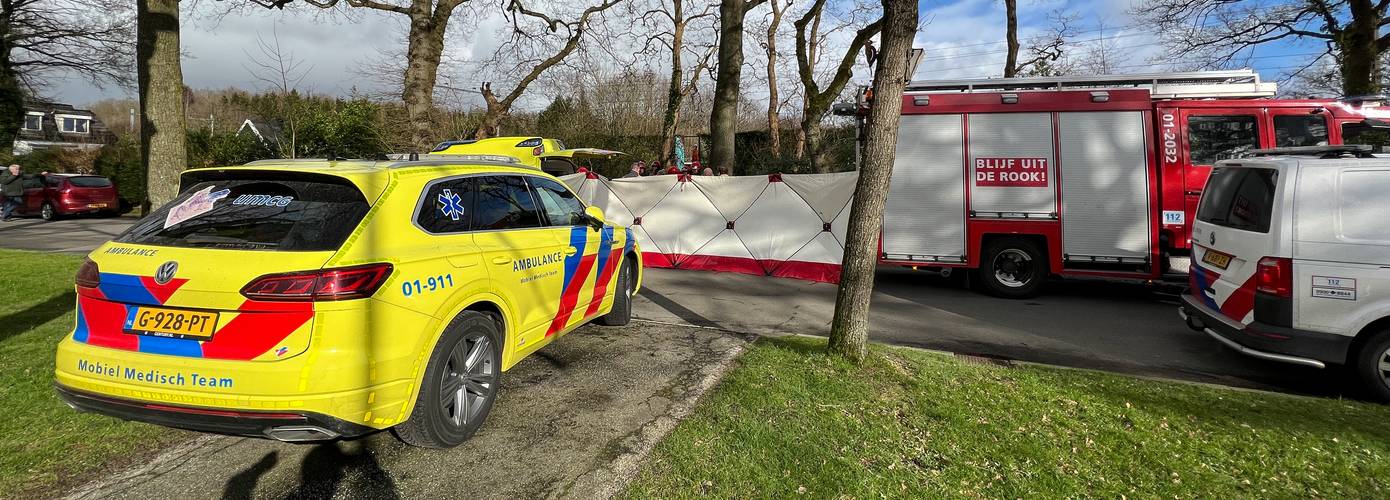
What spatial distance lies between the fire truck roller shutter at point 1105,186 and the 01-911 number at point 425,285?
755cm

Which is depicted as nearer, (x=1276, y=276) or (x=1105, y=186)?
(x=1276, y=276)

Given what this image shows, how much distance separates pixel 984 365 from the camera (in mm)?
4957

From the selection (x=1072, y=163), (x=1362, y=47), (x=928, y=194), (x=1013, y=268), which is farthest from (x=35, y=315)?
(x=1362, y=47)

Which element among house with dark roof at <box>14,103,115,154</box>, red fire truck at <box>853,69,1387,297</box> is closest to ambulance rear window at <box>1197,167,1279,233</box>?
red fire truck at <box>853,69,1387,297</box>

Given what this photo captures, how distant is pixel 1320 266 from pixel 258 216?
257 inches

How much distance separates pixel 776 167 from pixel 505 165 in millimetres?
15149

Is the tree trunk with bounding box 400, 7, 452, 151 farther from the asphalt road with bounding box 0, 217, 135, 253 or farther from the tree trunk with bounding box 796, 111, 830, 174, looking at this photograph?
the tree trunk with bounding box 796, 111, 830, 174

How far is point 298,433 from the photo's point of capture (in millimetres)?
2846

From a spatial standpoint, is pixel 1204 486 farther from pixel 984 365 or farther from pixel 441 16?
pixel 441 16

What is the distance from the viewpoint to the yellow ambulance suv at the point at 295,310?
9.23ft

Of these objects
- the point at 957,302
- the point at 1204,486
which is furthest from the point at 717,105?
the point at 1204,486

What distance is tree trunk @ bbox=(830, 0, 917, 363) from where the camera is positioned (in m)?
4.47

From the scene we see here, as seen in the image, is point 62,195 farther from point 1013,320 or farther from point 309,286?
point 1013,320

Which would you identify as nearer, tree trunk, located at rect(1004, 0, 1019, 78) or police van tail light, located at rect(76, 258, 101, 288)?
police van tail light, located at rect(76, 258, 101, 288)
